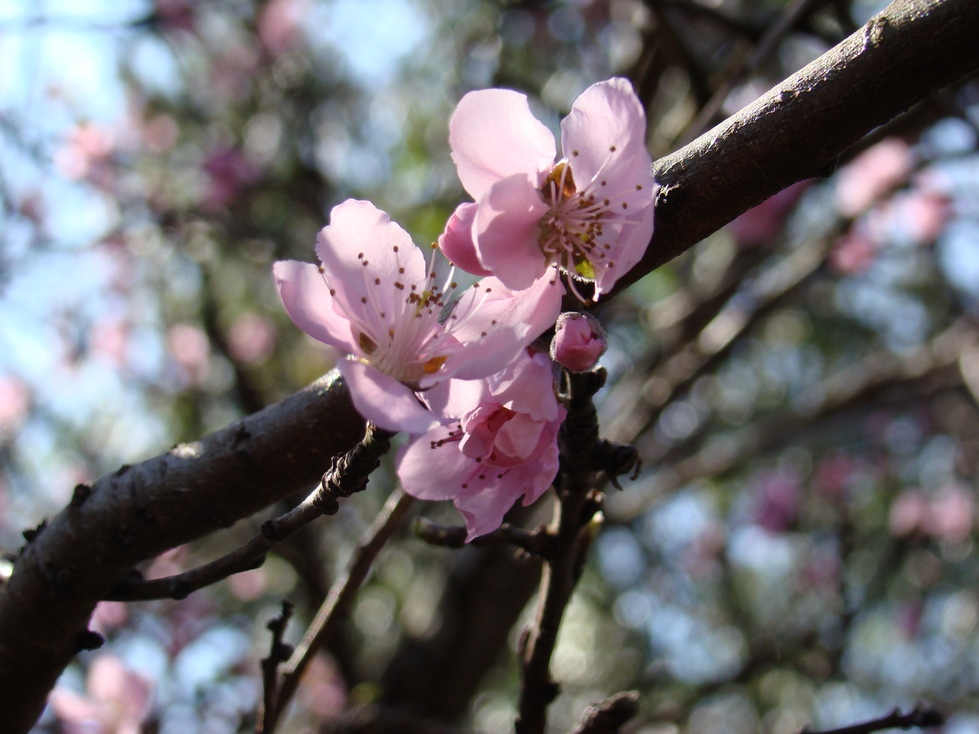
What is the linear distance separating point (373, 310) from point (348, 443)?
0.18 meters

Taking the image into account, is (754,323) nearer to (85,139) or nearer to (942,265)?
(942,265)

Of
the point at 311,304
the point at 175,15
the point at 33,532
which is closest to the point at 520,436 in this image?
the point at 311,304

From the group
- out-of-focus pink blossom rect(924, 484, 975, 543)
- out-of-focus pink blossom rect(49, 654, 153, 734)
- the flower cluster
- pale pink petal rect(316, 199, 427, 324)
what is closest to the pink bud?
the flower cluster

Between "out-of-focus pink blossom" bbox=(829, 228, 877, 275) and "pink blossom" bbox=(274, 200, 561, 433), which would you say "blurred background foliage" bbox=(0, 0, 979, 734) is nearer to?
"out-of-focus pink blossom" bbox=(829, 228, 877, 275)

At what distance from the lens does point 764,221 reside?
3959 mm

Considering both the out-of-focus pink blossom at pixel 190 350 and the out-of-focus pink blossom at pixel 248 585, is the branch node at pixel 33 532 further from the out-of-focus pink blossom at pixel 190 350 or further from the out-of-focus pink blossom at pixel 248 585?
the out-of-focus pink blossom at pixel 190 350

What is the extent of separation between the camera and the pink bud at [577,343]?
0.88 m

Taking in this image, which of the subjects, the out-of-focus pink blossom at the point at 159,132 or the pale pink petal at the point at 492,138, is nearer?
the pale pink petal at the point at 492,138

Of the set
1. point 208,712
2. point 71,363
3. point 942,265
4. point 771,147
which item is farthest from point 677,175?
point 71,363

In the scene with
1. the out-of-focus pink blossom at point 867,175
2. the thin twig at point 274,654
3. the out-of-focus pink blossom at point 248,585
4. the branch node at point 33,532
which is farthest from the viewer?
the out-of-focus pink blossom at point 248,585

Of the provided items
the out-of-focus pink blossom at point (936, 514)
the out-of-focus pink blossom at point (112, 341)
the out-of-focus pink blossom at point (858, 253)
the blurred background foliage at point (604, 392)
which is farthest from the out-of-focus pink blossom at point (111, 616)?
the out-of-focus pink blossom at point (936, 514)

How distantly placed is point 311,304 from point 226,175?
4.07 meters

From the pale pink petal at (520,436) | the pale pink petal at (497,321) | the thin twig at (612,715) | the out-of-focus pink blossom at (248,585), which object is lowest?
the thin twig at (612,715)

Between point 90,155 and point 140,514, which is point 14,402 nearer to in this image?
point 90,155
